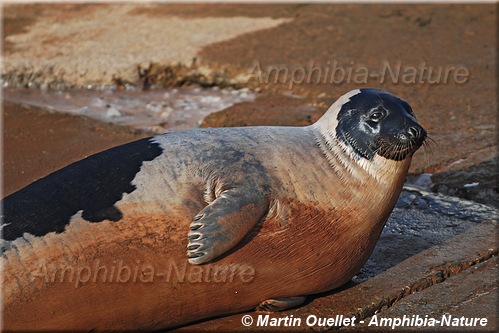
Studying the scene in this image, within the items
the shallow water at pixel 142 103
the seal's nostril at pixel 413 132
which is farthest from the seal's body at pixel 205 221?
the shallow water at pixel 142 103

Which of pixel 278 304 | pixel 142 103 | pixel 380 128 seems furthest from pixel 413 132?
pixel 142 103

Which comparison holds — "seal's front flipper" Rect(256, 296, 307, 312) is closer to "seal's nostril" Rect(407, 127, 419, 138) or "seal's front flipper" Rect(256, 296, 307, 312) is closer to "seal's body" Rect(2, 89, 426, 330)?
"seal's body" Rect(2, 89, 426, 330)

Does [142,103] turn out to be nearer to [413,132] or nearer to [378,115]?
[378,115]

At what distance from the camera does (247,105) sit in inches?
334

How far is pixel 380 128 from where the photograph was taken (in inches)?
177

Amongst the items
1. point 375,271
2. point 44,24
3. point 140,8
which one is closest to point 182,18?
point 140,8

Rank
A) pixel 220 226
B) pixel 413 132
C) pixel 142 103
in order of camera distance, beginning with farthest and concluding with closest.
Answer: pixel 142 103 → pixel 413 132 → pixel 220 226

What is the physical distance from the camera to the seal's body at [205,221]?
13.5ft

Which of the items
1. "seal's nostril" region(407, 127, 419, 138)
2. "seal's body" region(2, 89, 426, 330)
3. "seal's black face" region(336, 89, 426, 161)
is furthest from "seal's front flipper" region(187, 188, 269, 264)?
"seal's nostril" region(407, 127, 419, 138)

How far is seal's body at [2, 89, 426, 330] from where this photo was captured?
4102mm

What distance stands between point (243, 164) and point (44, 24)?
25.1 ft

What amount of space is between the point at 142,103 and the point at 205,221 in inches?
202

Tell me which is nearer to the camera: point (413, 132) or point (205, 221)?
point (205, 221)

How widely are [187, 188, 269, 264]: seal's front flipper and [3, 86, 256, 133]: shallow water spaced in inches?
156
